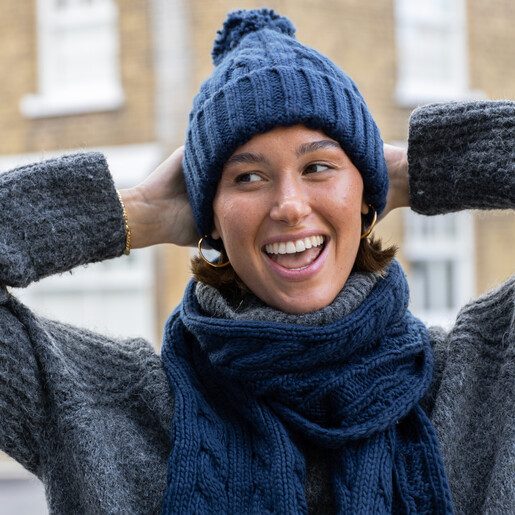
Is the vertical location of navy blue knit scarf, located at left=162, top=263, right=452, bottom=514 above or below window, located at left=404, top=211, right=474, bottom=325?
above

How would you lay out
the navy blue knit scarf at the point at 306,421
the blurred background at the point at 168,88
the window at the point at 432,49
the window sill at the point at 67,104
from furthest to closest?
1. the window at the point at 432,49
2. the window sill at the point at 67,104
3. the blurred background at the point at 168,88
4. the navy blue knit scarf at the point at 306,421

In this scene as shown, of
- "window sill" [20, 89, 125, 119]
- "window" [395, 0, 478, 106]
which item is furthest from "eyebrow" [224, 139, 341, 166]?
"window" [395, 0, 478, 106]

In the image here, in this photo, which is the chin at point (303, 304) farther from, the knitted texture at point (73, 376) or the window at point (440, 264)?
the window at point (440, 264)

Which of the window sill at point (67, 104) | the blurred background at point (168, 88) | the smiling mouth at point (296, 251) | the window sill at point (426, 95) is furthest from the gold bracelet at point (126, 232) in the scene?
the window sill at point (426, 95)

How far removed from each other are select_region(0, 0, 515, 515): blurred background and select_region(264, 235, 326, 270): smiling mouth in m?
5.72

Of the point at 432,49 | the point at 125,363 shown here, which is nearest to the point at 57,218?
the point at 125,363

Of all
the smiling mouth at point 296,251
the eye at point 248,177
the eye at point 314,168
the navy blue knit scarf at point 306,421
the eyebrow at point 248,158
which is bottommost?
the navy blue knit scarf at point 306,421

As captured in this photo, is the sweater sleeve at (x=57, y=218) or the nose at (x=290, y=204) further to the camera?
the sweater sleeve at (x=57, y=218)

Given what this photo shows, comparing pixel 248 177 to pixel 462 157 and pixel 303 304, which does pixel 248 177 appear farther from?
pixel 462 157

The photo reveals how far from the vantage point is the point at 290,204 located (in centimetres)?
182

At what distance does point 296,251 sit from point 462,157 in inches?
20.0

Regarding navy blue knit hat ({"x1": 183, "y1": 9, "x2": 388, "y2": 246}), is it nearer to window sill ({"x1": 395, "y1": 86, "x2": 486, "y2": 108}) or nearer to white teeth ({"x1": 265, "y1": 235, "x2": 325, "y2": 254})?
white teeth ({"x1": 265, "y1": 235, "x2": 325, "y2": 254})

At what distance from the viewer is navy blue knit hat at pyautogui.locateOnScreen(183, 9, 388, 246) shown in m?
1.85

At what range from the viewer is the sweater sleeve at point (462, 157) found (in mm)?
1983
